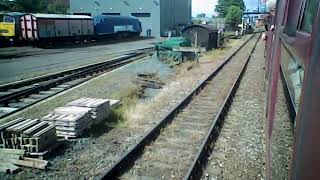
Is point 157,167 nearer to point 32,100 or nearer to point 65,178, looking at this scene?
point 65,178

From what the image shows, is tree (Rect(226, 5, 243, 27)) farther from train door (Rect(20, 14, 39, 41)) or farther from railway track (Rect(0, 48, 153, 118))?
railway track (Rect(0, 48, 153, 118))

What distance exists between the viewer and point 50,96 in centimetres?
1234

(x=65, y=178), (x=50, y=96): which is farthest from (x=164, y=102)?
(x=65, y=178)

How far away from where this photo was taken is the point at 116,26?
45.1 m

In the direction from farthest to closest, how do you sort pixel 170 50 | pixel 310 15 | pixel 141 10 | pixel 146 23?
1. pixel 141 10
2. pixel 146 23
3. pixel 170 50
4. pixel 310 15

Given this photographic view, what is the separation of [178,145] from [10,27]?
3047 centimetres

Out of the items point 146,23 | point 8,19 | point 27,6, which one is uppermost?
point 27,6

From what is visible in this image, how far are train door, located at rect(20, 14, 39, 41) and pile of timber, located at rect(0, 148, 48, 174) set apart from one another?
27.2 metres

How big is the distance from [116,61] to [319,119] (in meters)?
22.7

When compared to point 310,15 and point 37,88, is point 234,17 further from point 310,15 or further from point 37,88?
point 310,15

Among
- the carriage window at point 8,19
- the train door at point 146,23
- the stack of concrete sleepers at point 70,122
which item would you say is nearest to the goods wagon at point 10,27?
the carriage window at point 8,19

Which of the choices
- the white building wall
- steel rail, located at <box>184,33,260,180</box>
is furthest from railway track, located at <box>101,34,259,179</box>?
the white building wall

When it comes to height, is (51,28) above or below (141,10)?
below

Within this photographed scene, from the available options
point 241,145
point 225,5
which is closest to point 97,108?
point 241,145
